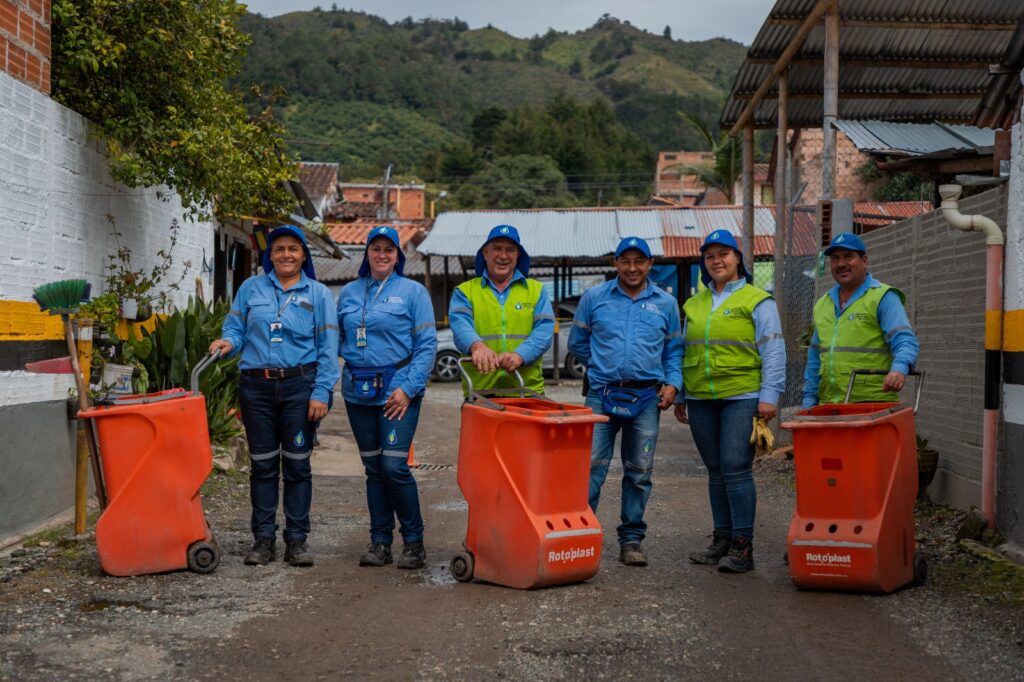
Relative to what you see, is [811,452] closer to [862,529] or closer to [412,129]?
[862,529]

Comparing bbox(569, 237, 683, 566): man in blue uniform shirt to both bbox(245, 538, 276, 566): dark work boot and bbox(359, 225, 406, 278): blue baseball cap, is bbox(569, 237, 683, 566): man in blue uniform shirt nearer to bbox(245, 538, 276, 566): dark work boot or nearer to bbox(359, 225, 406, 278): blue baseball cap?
bbox(359, 225, 406, 278): blue baseball cap

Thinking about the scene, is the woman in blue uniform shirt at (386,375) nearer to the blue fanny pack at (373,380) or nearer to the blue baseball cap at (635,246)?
the blue fanny pack at (373,380)

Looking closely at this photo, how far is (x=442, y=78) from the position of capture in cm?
10719

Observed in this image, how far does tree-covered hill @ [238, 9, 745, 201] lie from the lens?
8375 centimetres

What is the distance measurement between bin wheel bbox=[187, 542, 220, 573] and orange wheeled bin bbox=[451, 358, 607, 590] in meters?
1.31

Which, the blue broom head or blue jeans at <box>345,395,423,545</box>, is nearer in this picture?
blue jeans at <box>345,395,423,545</box>

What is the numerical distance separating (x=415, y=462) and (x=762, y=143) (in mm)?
64503

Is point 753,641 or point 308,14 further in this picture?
point 308,14

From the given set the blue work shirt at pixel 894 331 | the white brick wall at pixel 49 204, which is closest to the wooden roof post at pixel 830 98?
the blue work shirt at pixel 894 331

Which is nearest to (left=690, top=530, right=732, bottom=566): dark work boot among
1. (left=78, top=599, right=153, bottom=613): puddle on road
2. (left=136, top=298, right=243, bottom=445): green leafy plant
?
(left=78, top=599, right=153, bottom=613): puddle on road

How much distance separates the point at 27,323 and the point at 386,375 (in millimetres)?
2325

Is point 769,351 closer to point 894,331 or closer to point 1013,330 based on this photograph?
point 894,331


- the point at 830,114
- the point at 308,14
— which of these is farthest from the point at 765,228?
the point at 308,14

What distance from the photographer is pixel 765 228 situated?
88.5 ft
